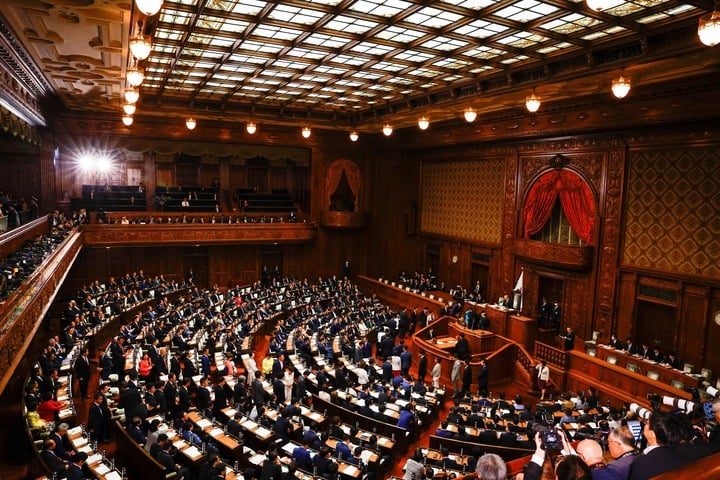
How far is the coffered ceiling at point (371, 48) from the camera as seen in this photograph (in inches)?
351

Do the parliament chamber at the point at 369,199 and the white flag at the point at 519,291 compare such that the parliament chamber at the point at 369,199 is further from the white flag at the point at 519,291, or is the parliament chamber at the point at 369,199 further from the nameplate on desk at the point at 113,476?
the white flag at the point at 519,291

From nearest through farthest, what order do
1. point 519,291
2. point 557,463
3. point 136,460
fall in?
point 557,463 < point 136,460 < point 519,291

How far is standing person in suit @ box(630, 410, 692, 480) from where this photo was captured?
93.7 inches

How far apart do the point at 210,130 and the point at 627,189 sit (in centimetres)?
1668

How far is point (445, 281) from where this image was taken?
865 inches

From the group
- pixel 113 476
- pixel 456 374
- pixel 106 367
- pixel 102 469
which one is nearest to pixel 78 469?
pixel 113 476

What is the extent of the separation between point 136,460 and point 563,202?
1444 centimetres

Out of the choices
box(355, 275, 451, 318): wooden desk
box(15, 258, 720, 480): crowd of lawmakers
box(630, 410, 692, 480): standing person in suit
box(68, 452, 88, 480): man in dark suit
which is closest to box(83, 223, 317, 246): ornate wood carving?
box(15, 258, 720, 480): crowd of lawmakers

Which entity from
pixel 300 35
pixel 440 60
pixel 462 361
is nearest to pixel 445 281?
pixel 462 361

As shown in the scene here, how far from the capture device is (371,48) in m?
12.0

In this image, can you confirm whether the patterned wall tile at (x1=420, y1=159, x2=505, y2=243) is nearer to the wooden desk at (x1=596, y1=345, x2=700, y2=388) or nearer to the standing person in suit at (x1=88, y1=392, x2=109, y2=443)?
the wooden desk at (x1=596, y1=345, x2=700, y2=388)

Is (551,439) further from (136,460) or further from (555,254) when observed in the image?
(555,254)

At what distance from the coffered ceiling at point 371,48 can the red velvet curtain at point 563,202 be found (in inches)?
108

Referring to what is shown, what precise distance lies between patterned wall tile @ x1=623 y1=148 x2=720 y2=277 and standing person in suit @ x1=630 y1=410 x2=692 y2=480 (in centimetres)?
1254
